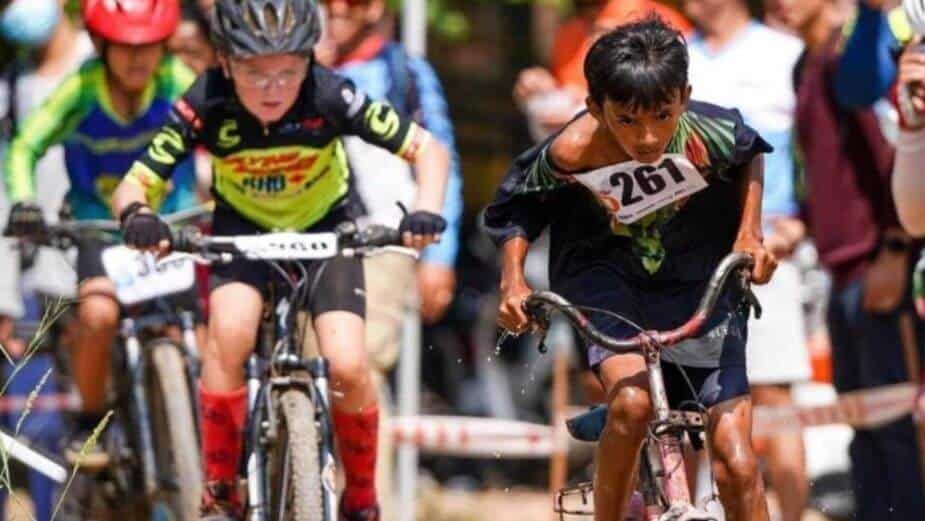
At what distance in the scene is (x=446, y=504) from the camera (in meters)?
15.3

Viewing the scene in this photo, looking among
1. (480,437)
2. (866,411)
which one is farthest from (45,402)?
(866,411)

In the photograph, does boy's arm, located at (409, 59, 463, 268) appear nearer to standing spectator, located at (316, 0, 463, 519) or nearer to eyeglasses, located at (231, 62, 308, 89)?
standing spectator, located at (316, 0, 463, 519)

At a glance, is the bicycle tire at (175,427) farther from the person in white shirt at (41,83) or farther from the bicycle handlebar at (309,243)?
the bicycle handlebar at (309,243)

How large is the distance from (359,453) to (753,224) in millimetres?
2006

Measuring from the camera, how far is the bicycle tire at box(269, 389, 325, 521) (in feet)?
29.8

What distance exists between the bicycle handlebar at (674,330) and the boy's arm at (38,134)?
3568mm

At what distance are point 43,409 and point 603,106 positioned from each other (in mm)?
6554

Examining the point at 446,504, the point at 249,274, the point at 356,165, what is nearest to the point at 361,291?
the point at 249,274

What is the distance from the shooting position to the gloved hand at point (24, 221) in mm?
10750

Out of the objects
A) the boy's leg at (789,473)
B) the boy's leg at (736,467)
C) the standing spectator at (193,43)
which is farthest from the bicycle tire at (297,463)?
the standing spectator at (193,43)

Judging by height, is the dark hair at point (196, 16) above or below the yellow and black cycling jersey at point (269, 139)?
above

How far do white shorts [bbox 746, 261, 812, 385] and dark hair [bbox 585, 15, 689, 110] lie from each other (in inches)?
147

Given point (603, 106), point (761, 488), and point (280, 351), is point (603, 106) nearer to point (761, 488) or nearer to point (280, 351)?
point (761, 488)

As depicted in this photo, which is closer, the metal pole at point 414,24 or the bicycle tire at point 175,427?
the bicycle tire at point 175,427
